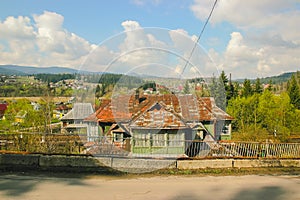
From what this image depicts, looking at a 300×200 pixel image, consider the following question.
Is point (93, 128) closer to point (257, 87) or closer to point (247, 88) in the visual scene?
point (247, 88)

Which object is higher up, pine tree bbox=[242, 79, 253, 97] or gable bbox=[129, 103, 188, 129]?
pine tree bbox=[242, 79, 253, 97]

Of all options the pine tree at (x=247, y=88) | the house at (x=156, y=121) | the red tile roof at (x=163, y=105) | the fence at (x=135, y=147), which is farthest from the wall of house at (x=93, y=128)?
the pine tree at (x=247, y=88)

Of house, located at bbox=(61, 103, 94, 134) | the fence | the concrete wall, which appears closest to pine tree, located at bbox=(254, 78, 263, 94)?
house, located at bbox=(61, 103, 94, 134)

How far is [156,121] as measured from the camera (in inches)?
504

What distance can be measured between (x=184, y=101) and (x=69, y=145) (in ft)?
26.8

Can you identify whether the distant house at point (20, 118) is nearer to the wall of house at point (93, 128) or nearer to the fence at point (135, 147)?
the wall of house at point (93, 128)

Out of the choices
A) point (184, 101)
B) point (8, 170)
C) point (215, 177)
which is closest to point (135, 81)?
point (215, 177)

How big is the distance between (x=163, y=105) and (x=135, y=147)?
3.12 metres

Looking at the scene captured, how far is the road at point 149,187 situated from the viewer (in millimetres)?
6770

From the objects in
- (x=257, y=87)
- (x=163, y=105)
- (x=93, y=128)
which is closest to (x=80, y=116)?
(x=93, y=128)

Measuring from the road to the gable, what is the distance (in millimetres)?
3609

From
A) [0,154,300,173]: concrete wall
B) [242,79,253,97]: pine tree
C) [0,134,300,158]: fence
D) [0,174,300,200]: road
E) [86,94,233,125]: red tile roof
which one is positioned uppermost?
[242,79,253,97]: pine tree

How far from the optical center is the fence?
10758mm

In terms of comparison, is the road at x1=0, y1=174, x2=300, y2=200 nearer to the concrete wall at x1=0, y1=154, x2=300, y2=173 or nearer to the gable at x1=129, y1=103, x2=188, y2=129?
the concrete wall at x1=0, y1=154, x2=300, y2=173
